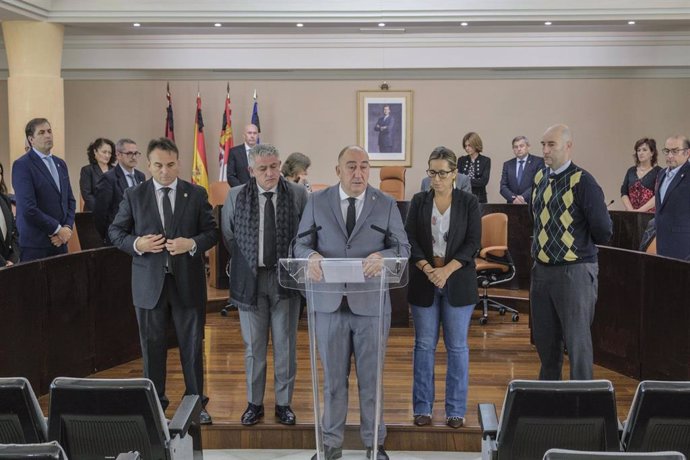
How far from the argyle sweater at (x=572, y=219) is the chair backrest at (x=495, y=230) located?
315 cm

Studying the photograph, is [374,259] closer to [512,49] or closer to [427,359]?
[427,359]

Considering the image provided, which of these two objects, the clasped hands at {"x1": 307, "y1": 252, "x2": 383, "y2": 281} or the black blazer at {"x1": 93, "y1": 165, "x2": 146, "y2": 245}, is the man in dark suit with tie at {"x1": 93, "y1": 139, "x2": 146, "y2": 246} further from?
the clasped hands at {"x1": 307, "y1": 252, "x2": 383, "y2": 281}

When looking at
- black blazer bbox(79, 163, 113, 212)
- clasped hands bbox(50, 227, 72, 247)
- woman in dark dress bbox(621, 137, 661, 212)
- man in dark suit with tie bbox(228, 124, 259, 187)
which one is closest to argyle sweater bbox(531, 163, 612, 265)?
clasped hands bbox(50, 227, 72, 247)

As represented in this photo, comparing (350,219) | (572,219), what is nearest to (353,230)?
(350,219)

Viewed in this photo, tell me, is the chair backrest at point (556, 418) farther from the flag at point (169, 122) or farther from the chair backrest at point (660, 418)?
the flag at point (169, 122)

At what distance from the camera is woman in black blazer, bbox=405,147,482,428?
4.34 m

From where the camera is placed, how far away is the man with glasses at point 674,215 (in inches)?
231

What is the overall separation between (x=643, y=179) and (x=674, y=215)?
7.83ft

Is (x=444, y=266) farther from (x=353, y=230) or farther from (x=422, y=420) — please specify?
(x=422, y=420)

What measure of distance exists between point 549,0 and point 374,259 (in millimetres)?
5901

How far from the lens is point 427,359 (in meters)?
4.45

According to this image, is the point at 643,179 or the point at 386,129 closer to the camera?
the point at 643,179

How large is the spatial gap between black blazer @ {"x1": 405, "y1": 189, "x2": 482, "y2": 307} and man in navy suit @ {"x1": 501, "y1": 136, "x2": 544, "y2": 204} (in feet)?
16.7

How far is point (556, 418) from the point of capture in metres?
2.84
